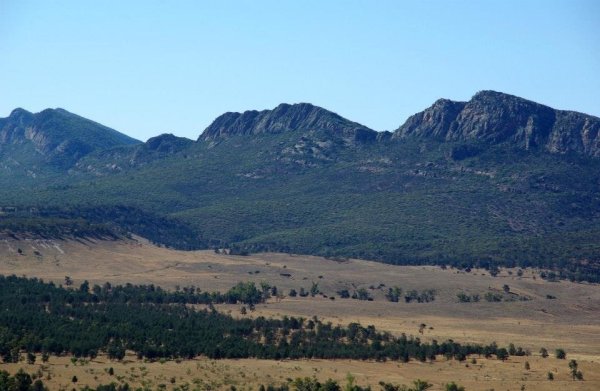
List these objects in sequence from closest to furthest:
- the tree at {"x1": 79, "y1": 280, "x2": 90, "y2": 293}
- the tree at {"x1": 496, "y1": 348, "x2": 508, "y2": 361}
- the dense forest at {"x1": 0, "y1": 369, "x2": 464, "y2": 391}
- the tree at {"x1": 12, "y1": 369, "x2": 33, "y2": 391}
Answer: the tree at {"x1": 12, "y1": 369, "x2": 33, "y2": 391} → the dense forest at {"x1": 0, "y1": 369, "x2": 464, "y2": 391} → the tree at {"x1": 496, "y1": 348, "x2": 508, "y2": 361} → the tree at {"x1": 79, "y1": 280, "x2": 90, "y2": 293}

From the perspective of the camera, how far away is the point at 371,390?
3410 inches

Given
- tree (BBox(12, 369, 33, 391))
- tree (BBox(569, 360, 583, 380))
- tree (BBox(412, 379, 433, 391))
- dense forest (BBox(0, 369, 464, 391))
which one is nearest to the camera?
tree (BBox(12, 369, 33, 391))

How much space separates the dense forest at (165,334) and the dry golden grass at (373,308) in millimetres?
3679

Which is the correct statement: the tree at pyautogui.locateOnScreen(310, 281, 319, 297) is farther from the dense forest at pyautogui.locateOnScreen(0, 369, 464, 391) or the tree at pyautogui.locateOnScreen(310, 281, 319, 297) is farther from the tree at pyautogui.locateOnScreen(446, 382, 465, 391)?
the tree at pyautogui.locateOnScreen(446, 382, 465, 391)

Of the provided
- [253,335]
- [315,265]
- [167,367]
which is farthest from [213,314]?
[315,265]

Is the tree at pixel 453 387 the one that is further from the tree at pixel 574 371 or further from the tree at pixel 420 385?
the tree at pixel 574 371

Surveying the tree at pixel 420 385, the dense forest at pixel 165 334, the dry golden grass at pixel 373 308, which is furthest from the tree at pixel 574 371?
the tree at pixel 420 385

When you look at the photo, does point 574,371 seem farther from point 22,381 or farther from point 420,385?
point 22,381

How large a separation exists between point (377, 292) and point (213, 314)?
46330 mm

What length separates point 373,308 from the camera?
490 feet

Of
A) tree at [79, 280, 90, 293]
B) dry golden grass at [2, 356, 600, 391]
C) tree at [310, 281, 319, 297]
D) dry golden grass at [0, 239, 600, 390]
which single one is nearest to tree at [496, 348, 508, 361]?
dry golden grass at [2, 356, 600, 391]

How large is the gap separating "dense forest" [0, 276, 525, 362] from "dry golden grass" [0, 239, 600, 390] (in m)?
3.68

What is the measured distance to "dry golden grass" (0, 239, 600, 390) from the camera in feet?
308

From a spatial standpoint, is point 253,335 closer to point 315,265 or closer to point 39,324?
point 39,324
